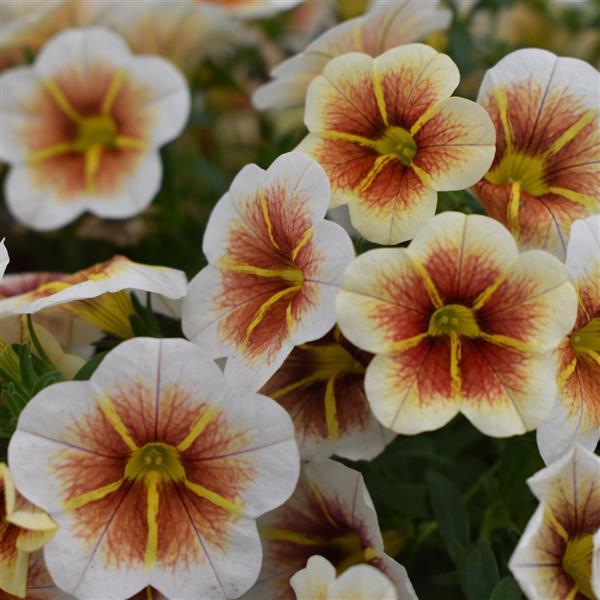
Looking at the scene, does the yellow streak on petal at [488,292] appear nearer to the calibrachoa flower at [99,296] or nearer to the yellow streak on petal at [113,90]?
the calibrachoa flower at [99,296]

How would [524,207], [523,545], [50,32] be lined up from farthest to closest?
[50,32] < [524,207] < [523,545]

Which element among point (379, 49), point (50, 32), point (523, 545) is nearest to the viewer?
point (523, 545)

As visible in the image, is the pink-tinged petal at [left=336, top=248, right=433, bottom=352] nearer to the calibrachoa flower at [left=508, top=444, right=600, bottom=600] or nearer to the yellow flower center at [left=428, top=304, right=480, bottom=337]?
the yellow flower center at [left=428, top=304, right=480, bottom=337]

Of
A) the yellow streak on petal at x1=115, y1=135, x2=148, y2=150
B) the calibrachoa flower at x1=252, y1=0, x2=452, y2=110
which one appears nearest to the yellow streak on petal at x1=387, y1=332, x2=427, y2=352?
the calibrachoa flower at x1=252, y1=0, x2=452, y2=110

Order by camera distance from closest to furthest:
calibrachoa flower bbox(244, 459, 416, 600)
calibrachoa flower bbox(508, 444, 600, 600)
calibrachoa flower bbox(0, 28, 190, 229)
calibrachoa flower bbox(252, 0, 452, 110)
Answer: calibrachoa flower bbox(508, 444, 600, 600) < calibrachoa flower bbox(244, 459, 416, 600) < calibrachoa flower bbox(252, 0, 452, 110) < calibrachoa flower bbox(0, 28, 190, 229)

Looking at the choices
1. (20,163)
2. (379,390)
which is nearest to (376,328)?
(379,390)

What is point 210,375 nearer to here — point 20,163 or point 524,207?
point 524,207

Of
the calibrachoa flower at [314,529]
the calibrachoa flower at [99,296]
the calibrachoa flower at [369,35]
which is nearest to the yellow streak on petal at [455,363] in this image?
the calibrachoa flower at [314,529]
